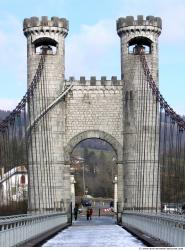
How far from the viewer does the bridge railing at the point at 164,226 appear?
752 inches

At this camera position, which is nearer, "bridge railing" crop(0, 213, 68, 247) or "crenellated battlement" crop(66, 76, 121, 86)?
"bridge railing" crop(0, 213, 68, 247)

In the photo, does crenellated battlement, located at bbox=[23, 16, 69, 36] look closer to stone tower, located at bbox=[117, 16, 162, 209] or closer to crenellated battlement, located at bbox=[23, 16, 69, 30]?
crenellated battlement, located at bbox=[23, 16, 69, 30]

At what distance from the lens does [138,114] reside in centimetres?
4631

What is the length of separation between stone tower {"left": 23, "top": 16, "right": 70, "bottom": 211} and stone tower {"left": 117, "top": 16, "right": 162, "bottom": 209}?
3.84 metres

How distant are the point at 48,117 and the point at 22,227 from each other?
2377cm

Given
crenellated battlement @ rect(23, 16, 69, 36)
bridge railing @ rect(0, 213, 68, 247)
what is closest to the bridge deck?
bridge railing @ rect(0, 213, 68, 247)

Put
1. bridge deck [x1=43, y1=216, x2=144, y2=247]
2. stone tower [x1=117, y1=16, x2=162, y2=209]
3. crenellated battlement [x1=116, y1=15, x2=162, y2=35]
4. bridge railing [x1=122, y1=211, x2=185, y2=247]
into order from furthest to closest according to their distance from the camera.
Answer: crenellated battlement [x1=116, y1=15, x2=162, y2=35] < stone tower [x1=117, y1=16, x2=162, y2=209] < bridge deck [x1=43, y1=216, x2=144, y2=247] < bridge railing [x1=122, y1=211, x2=185, y2=247]

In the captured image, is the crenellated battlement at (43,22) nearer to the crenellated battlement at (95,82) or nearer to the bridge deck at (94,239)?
the crenellated battlement at (95,82)

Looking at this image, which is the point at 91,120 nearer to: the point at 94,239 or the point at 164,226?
the point at 94,239

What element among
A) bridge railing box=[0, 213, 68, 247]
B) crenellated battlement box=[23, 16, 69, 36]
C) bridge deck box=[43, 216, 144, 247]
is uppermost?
crenellated battlement box=[23, 16, 69, 36]

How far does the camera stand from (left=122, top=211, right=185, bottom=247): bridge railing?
752 inches

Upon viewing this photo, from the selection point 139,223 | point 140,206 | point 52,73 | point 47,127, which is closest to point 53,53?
point 52,73

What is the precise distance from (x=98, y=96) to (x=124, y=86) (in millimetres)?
1727

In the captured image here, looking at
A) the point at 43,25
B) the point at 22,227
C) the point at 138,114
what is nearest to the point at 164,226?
the point at 22,227
